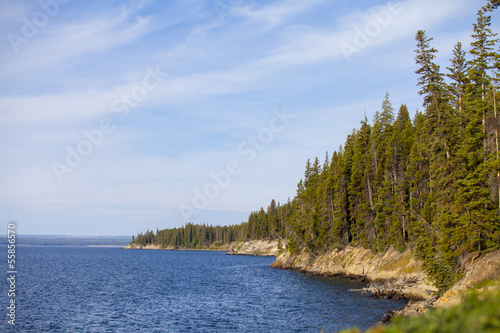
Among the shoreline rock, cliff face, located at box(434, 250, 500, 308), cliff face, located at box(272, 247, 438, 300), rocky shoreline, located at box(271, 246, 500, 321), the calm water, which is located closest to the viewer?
cliff face, located at box(434, 250, 500, 308)

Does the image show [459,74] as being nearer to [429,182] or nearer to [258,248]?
[429,182]

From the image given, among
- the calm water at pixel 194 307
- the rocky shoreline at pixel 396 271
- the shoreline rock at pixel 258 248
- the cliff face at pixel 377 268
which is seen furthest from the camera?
the shoreline rock at pixel 258 248

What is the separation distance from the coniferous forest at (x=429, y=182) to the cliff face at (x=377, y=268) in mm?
Result: 1596

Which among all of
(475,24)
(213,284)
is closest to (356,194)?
(213,284)

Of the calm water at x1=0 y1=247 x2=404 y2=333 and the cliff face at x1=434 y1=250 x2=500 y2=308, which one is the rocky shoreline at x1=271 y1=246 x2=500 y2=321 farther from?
the calm water at x1=0 y1=247 x2=404 y2=333

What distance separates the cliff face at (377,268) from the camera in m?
38.6

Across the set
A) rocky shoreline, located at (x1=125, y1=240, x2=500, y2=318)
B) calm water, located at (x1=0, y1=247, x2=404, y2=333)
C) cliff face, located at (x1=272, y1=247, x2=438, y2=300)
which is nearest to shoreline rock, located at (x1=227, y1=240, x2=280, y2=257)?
rocky shoreline, located at (x1=125, y1=240, x2=500, y2=318)

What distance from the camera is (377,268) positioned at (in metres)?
52.6

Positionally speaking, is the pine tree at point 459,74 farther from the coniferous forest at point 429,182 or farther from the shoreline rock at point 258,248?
the shoreline rock at point 258,248

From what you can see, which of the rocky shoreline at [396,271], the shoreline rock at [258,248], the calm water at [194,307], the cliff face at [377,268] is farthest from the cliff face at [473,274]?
the shoreline rock at [258,248]

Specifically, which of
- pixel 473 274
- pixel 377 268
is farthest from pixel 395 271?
pixel 473 274

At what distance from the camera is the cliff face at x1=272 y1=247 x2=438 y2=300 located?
38625mm

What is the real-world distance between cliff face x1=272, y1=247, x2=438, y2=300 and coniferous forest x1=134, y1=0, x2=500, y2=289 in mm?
1596

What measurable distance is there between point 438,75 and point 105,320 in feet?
121
